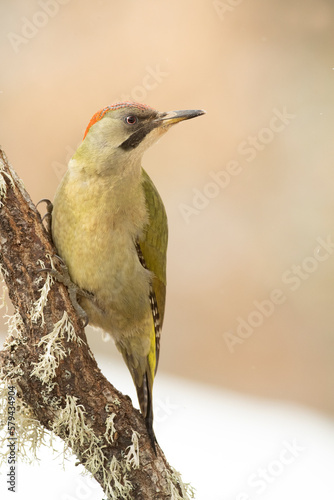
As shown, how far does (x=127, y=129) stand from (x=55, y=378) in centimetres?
103

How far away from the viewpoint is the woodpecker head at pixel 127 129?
2.46 metres

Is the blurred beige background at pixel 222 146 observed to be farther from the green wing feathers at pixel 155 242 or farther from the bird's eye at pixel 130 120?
the bird's eye at pixel 130 120

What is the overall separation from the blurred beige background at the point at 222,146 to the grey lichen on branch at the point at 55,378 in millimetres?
2639

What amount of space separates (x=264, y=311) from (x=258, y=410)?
0.79 m

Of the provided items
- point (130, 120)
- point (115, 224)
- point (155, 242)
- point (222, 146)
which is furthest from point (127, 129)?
point (222, 146)

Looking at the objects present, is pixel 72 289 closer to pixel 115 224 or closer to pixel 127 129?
pixel 115 224

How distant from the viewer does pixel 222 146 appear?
490 centimetres

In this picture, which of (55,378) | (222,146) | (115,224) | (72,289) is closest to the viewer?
(55,378)

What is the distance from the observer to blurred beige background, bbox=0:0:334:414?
479cm

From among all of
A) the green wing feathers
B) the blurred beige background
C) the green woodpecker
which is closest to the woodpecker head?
the green woodpecker

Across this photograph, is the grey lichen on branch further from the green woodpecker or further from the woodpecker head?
the woodpecker head

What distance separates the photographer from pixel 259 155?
4.96m

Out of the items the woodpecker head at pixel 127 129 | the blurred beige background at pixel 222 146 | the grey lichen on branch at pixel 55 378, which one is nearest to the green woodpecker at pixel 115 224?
the woodpecker head at pixel 127 129

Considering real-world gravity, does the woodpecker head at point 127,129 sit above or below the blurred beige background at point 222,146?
below
